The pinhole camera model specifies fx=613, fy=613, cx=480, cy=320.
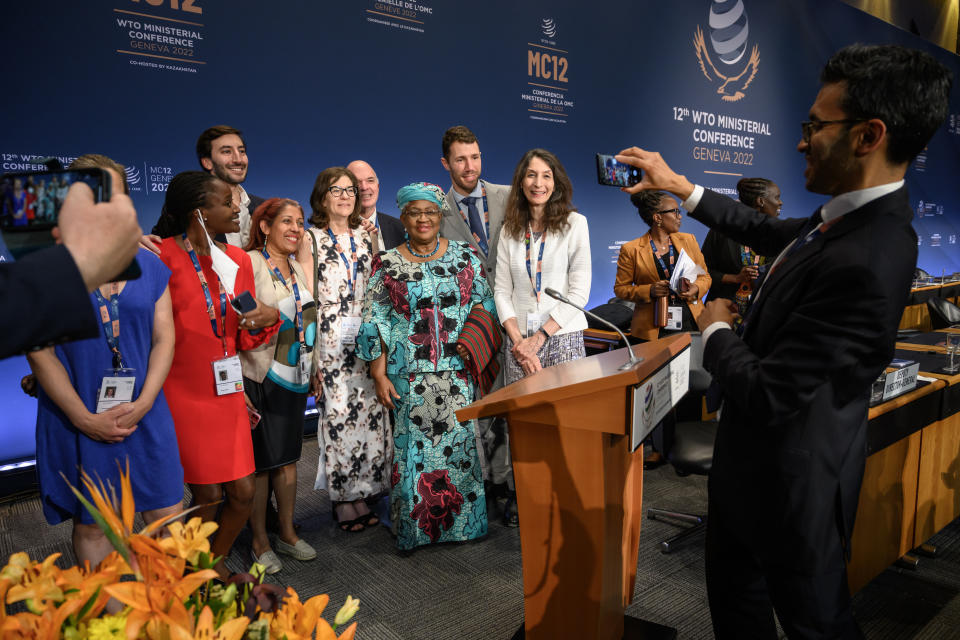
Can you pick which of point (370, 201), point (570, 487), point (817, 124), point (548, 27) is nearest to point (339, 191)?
point (370, 201)

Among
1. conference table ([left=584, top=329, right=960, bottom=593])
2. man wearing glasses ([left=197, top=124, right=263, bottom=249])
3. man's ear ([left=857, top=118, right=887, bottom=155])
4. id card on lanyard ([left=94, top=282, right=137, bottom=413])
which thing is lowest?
conference table ([left=584, top=329, right=960, bottom=593])

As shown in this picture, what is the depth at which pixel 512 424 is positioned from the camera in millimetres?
1720

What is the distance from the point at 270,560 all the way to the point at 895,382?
105 inches

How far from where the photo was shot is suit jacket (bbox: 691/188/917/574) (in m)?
1.22

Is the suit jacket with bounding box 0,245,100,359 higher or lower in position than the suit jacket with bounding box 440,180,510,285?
lower

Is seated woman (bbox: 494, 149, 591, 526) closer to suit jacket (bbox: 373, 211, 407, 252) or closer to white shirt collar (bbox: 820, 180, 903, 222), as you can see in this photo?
suit jacket (bbox: 373, 211, 407, 252)

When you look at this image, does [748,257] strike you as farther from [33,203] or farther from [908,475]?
[33,203]

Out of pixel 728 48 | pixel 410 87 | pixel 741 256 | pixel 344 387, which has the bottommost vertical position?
pixel 344 387

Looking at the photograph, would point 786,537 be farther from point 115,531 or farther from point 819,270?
point 115,531

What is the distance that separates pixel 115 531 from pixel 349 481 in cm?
269

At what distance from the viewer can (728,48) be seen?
7793 mm

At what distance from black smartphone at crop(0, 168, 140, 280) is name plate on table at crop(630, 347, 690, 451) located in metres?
1.18

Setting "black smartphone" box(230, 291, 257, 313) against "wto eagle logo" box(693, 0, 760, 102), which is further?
"wto eagle logo" box(693, 0, 760, 102)

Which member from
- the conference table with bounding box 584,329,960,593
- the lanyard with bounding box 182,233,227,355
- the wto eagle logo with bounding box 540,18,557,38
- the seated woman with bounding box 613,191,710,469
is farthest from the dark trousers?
the wto eagle logo with bounding box 540,18,557,38
